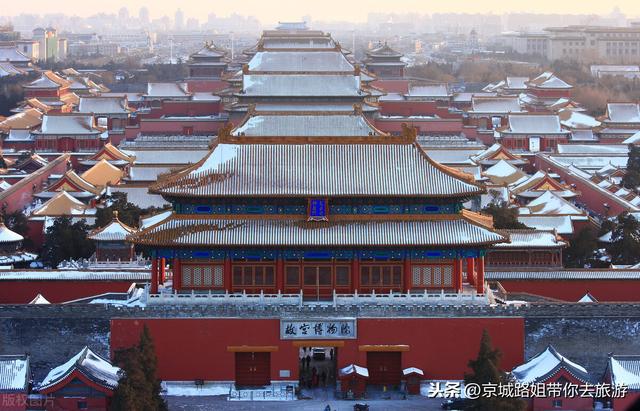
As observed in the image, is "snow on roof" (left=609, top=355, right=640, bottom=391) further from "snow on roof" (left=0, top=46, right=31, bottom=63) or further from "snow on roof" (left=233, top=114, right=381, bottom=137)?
"snow on roof" (left=0, top=46, right=31, bottom=63)

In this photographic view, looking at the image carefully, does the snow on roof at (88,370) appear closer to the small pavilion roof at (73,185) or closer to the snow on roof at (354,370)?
the snow on roof at (354,370)

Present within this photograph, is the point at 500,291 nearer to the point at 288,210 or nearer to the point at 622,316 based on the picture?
the point at 622,316

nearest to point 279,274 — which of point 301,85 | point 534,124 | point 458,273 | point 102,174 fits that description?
point 458,273

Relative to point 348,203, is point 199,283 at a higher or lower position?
lower

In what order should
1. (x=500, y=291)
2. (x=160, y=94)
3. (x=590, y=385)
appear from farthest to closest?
(x=160, y=94)
(x=500, y=291)
(x=590, y=385)

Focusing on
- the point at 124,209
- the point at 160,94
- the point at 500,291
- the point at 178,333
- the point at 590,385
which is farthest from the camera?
the point at 160,94

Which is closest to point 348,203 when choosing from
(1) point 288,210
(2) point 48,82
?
→ (1) point 288,210

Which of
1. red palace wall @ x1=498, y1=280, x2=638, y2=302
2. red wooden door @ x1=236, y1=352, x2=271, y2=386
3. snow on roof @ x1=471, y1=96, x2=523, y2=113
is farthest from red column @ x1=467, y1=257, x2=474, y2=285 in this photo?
snow on roof @ x1=471, y1=96, x2=523, y2=113

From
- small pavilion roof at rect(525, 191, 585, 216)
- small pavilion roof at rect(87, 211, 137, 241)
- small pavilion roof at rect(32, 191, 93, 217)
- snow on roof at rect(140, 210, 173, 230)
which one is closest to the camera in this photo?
snow on roof at rect(140, 210, 173, 230)
